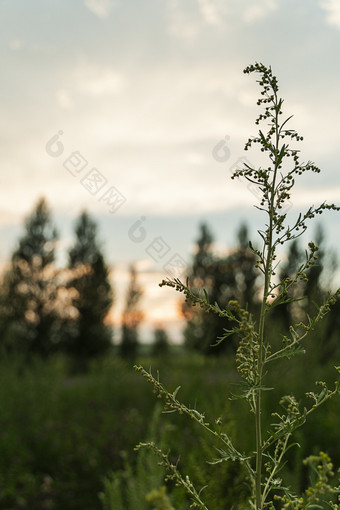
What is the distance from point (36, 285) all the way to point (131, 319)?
13.5 metres

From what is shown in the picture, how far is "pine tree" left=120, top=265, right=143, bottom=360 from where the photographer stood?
44812 millimetres

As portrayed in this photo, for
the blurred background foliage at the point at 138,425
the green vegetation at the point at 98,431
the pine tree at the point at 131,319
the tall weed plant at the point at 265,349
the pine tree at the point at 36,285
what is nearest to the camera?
the tall weed plant at the point at 265,349

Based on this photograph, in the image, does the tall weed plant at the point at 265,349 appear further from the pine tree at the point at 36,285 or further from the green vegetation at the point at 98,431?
the pine tree at the point at 36,285

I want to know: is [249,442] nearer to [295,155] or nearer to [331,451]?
[331,451]

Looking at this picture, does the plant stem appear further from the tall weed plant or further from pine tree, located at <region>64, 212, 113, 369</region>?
pine tree, located at <region>64, 212, 113, 369</region>

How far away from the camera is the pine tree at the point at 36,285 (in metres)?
35.8

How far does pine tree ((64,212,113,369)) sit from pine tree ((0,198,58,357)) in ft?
5.51

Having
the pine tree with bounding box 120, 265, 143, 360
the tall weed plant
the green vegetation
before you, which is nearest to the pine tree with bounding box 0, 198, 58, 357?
the pine tree with bounding box 120, 265, 143, 360

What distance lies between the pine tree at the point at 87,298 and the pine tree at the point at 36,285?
168 cm

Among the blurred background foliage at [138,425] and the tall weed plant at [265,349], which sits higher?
the tall weed plant at [265,349]

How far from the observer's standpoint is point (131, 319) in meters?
48.4

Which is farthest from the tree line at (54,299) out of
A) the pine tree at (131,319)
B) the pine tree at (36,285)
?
the pine tree at (131,319)

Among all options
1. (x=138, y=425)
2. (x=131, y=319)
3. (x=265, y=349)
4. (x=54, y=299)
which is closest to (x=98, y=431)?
(x=138, y=425)

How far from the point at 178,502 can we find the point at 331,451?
4.00m
